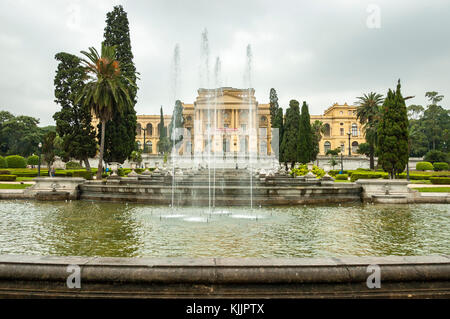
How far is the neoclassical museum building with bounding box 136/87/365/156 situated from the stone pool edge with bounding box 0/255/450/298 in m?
52.9

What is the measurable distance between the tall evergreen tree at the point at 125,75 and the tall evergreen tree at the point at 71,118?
209 cm

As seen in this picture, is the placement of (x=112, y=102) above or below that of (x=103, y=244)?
above

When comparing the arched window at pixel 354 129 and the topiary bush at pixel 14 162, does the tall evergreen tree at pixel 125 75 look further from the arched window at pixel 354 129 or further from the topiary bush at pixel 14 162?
the arched window at pixel 354 129

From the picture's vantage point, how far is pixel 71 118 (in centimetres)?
3056

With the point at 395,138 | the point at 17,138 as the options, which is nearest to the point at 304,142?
the point at 395,138

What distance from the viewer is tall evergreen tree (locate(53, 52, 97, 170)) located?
3025cm

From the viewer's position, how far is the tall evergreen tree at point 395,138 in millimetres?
17812

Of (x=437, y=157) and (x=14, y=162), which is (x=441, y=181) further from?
(x=14, y=162)

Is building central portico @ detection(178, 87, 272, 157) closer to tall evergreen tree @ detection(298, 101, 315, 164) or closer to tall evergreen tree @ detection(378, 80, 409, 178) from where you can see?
tall evergreen tree @ detection(298, 101, 315, 164)

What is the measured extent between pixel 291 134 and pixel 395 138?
2354 centimetres
